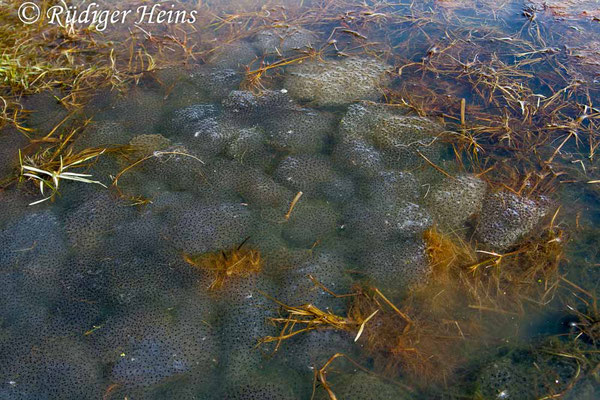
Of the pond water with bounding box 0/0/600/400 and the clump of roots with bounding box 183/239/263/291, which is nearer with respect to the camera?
the pond water with bounding box 0/0/600/400

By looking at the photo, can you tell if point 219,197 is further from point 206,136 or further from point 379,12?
point 379,12

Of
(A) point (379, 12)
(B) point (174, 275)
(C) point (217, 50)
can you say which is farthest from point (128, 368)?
(A) point (379, 12)

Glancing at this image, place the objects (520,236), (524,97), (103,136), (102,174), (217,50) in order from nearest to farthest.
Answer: (520,236) < (102,174) < (103,136) < (524,97) < (217,50)

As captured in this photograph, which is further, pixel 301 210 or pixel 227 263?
pixel 301 210

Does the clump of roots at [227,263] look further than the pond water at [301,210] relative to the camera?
Yes
